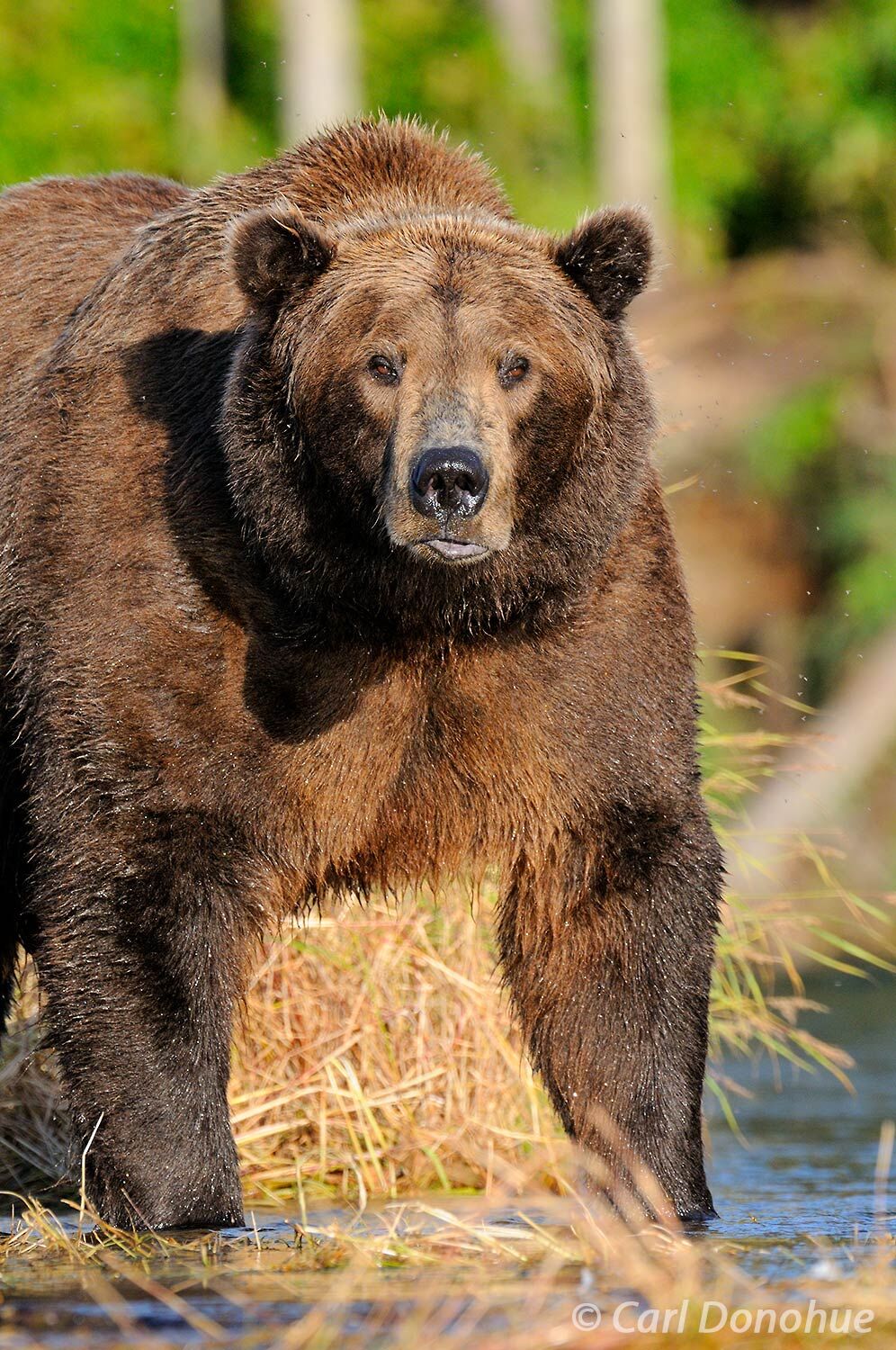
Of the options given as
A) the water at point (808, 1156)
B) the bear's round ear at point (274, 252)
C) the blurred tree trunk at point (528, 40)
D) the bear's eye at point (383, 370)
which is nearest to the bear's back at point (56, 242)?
the bear's round ear at point (274, 252)

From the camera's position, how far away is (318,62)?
72.9 ft

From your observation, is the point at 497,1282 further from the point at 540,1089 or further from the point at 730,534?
the point at 730,534

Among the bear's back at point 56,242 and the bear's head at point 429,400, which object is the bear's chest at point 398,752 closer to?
the bear's head at point 429,400

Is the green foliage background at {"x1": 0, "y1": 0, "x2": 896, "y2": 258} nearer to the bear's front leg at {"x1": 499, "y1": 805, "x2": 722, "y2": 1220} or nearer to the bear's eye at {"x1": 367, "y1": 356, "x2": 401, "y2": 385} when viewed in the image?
the bear's front leg at {"x1": 499, "y1": 805, "x2": 722, "y2": 1220}

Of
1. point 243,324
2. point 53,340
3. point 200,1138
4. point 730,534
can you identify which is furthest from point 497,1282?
point 730,534

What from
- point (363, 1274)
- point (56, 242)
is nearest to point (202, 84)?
point (56, 242)

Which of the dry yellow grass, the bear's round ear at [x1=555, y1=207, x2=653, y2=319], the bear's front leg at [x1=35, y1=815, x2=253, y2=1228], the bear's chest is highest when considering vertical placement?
the bear's round ear at [x1=555, y1=207, x2=653, y2=319]

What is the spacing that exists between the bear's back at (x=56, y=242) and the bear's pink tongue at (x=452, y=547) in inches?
73.6

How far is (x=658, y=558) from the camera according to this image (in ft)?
19.0

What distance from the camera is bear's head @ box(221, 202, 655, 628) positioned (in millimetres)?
5316

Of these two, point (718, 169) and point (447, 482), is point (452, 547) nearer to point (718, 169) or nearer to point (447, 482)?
point (447, 482)

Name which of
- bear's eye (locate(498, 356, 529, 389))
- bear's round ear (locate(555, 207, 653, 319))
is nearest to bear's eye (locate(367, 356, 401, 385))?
bear's eye (locate(498, 356, 529, 389))

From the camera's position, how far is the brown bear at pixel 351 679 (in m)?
5.43

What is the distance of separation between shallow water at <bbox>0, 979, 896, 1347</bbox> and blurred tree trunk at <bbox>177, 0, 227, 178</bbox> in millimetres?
18562
